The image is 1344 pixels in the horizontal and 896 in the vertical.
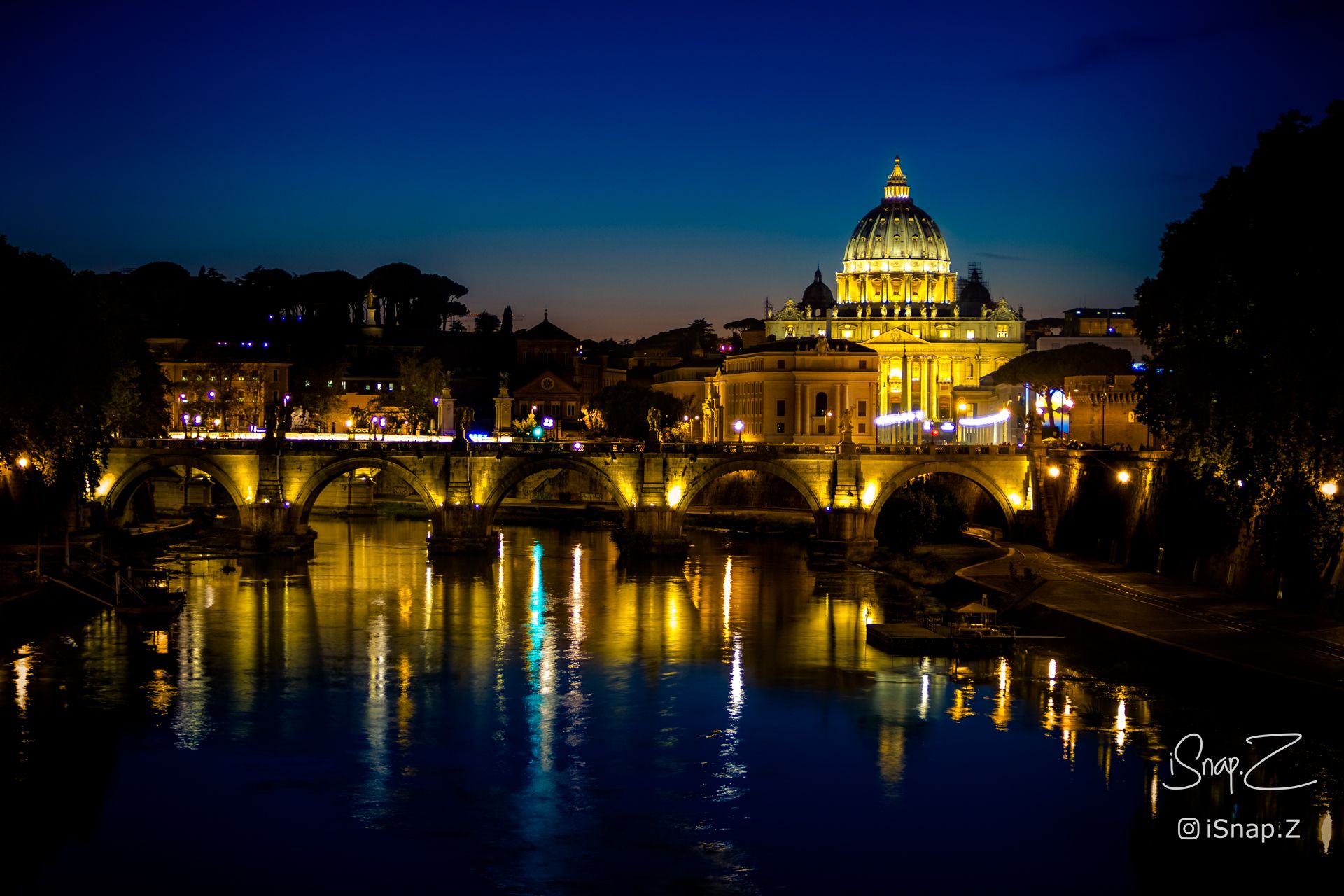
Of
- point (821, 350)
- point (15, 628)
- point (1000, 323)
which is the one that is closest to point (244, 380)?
point (821, 350)

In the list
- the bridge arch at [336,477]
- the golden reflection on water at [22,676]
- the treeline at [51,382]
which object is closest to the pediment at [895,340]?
the bridge arch at [336,477]

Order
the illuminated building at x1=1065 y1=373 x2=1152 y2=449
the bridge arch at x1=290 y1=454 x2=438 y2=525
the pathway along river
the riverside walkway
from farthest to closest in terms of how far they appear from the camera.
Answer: the illuminated building at x1=1065 y1=373 x2=1152 y2=449
the bridge arch at x1=290 y1=454 x2=438 y2=525
the riverside walkway
the pathway along river

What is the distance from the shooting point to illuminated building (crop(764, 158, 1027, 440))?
513 feet

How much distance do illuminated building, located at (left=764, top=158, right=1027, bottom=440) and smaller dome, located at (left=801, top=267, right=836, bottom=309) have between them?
0.36 meters

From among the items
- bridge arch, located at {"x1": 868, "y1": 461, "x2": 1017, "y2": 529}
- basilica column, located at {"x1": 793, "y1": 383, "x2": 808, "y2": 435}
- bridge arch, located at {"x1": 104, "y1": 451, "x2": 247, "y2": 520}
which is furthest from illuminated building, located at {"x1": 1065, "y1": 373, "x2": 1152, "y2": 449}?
basilica column, located at {"x1": 793, "y1": 383, "x2": 808, "y2": 435}

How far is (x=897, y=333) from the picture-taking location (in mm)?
157000

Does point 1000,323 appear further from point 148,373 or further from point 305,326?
point 148,373

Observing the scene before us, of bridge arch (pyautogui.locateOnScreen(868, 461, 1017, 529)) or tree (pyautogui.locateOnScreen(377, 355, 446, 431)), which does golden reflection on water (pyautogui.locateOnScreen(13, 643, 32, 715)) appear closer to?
bridge arch (pyautogui.locateOnScreen(868, 461, 1017, 529))

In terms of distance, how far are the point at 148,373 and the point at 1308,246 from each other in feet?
204

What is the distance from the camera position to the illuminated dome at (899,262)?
570 ft

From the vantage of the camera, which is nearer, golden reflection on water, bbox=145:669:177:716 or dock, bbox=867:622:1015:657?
golden reflection on water, bbox=145:669:177:716

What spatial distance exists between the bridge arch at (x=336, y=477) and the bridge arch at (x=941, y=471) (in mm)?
19341

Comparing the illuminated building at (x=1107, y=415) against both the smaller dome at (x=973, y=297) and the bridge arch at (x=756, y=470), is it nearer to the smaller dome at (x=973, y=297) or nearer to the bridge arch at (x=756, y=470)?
the bridge arch at (x=756, y=470)

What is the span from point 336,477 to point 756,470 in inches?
723
